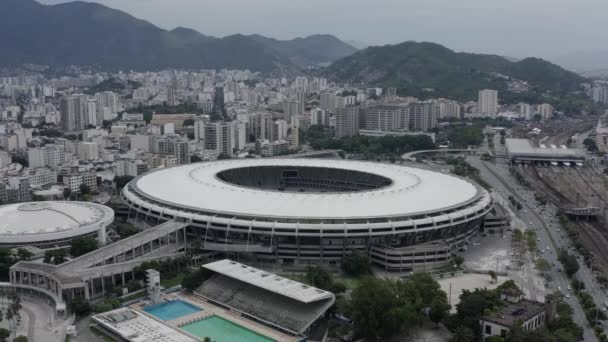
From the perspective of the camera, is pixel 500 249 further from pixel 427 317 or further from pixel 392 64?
pixel 392 64

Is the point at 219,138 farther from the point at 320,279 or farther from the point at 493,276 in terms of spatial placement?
the point at 493,276

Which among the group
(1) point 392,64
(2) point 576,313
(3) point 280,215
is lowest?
(2) point 576,313

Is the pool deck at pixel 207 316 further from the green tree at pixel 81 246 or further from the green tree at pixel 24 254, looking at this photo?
the green tree at pixel 24 254

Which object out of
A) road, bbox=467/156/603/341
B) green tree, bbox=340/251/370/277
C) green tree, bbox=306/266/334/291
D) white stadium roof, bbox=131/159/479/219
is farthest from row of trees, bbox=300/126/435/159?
green tree, bbox=306/266/334/291

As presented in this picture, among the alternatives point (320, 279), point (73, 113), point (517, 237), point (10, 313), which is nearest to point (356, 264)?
point (320, 279)

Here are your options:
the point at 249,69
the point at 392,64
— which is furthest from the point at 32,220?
the point at 249,69

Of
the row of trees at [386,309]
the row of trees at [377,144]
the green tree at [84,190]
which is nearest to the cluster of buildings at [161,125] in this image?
the green tree at [84,190]
